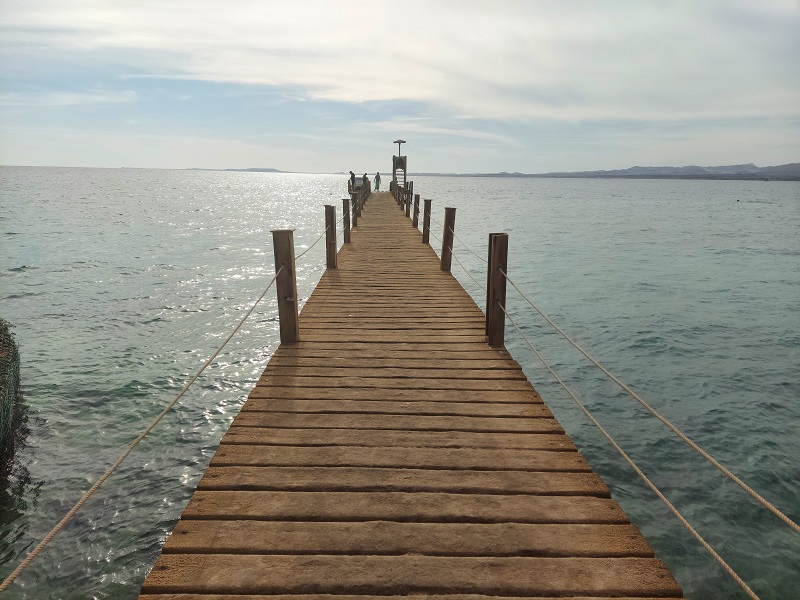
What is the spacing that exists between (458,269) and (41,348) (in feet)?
51.5

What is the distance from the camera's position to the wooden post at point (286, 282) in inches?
214

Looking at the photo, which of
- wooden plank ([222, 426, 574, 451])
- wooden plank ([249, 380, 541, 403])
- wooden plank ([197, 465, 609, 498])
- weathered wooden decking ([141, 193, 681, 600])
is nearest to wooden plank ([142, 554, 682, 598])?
weathered wooden decking ([141, 193, 681, 600])

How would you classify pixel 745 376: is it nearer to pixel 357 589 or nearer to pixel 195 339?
pixel 357 589

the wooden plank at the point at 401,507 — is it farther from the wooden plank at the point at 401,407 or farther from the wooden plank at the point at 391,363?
the wooden plank at the point at 391,363

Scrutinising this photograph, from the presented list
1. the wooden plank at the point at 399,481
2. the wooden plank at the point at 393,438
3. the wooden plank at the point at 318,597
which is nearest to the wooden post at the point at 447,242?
the wooden plank at the point at 393,438

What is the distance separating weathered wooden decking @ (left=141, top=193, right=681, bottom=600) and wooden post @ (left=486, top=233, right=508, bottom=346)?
1.93 feet

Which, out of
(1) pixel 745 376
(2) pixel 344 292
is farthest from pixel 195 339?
(1) pixel 745 376

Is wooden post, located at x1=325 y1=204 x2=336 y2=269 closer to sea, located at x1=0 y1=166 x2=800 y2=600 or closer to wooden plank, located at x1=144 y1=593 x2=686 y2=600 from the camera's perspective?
sea, located at x1=0 y1=166 x2=800 y2=600

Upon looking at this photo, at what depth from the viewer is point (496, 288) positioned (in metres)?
5.55

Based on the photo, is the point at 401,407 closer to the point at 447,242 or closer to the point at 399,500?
the point at 399,500

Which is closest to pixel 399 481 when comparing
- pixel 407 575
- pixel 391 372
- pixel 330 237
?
pixel 407 575

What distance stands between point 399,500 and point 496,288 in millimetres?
3083

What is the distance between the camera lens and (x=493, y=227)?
139 ft

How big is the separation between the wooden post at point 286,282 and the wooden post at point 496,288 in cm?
229
